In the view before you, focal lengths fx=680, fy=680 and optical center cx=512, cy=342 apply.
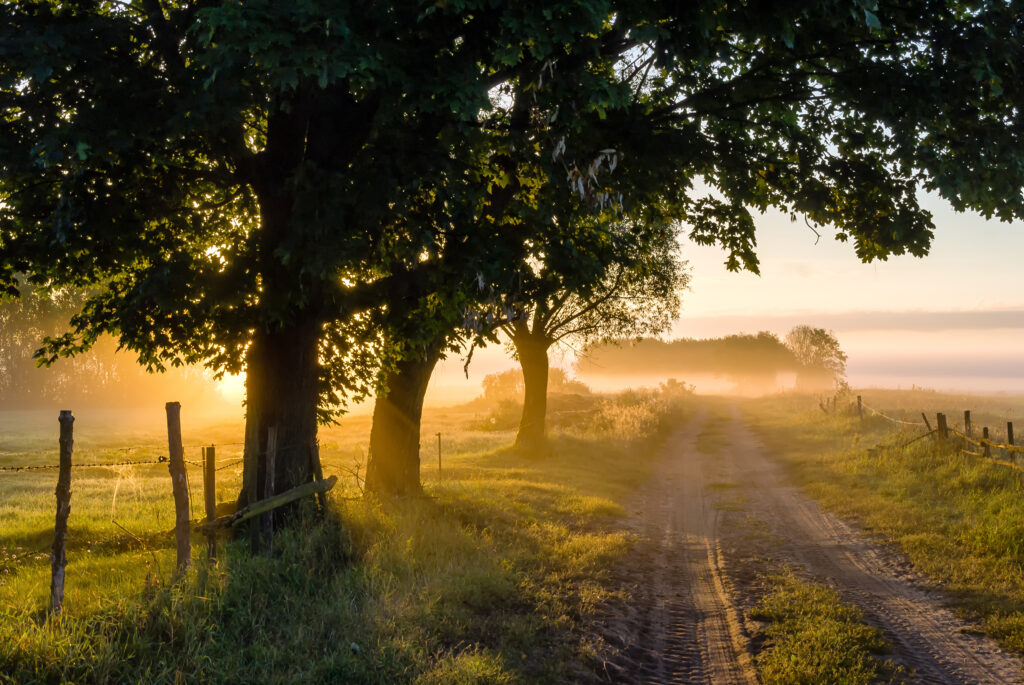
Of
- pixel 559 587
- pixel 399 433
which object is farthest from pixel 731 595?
pixel 399 433

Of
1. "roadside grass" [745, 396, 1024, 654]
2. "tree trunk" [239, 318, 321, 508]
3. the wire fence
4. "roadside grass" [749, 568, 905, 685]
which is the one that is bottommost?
"roadside grass" [749, 568, 905, 685]

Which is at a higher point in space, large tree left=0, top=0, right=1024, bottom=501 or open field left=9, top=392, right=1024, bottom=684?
large tree left=0, top=0, right=1024, bottom=501

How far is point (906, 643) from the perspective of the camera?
8.29m

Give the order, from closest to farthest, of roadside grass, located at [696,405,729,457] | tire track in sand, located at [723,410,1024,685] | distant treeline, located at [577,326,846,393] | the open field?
the open field, tire track in sand, located at [723,410,1024,685], roadside grass, located at [696,405,729,457], distant treeline, located at [577,326,846,393]

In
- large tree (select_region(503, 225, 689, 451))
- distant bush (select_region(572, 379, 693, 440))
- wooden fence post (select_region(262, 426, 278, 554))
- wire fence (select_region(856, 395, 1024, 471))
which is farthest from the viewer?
distant bush (select_region(572, 379, 693, 440))

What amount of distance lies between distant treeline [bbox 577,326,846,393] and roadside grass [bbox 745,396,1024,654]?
96.8m

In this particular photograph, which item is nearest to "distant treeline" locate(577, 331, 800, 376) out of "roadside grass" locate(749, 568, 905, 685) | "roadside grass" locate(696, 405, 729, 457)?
"roadside grass" locate(696, 405, 729, 457)

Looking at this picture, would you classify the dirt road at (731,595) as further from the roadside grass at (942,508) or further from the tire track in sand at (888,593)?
the roadside grass at (942,508)

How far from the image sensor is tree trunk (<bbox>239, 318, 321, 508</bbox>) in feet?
38.6

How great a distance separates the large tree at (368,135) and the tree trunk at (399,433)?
111cm

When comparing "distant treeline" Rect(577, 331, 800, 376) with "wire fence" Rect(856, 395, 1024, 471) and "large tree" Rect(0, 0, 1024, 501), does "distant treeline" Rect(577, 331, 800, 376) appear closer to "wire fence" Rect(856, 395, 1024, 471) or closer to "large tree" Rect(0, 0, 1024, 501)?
"wire fence" Rect(856, 395, 1024, 471)

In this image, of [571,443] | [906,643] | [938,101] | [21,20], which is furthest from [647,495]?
[21,20]

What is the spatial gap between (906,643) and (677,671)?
2979 millimetres

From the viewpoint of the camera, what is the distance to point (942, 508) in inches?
586
